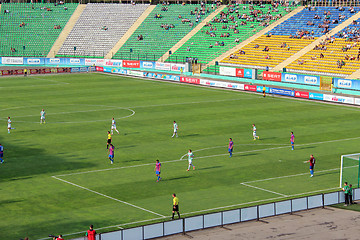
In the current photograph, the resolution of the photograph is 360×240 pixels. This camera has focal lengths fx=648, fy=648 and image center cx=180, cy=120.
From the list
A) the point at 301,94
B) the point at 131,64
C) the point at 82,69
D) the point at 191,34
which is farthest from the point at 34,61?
the point at 301,94

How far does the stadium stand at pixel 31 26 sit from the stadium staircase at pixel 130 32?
13.9 meters

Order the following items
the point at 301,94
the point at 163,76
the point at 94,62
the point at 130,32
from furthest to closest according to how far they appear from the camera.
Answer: the point at 130,32 < the point at 94,62 < the point at 163,76 < the point at 301,94

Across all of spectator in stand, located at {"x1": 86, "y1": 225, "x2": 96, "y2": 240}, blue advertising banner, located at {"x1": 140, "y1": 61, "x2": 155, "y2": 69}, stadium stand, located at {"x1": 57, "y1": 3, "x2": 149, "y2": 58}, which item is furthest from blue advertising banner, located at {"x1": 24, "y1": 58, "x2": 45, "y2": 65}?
spectator in stand, located at {"x1": 86, "y1": 225, "x2": 96, "y2": 240}

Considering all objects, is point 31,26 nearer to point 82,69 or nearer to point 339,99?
point 82,69

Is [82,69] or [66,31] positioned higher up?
[66,31]

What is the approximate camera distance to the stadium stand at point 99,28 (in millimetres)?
126250

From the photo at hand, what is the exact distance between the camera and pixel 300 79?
288ft

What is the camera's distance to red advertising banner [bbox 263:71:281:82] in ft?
298

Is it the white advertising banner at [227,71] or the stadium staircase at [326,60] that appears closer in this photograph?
the stadium staircase at [326,60]

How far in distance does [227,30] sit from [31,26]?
42888mm

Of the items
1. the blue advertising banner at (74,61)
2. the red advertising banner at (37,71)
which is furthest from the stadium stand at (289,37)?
the blue advertising banner at (74,61)

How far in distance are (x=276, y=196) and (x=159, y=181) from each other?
7.73 metres

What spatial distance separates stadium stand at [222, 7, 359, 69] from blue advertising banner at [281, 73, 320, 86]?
8.54 m

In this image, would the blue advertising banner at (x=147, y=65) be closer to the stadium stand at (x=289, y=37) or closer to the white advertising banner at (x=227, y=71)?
the stadium stand at (x=289, y=37)
